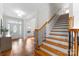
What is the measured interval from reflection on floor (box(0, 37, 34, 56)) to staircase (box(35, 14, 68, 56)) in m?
0.14

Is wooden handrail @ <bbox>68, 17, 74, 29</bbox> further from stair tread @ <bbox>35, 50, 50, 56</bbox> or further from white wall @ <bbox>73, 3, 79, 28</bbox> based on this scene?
stair tread @ <bbox>35, 50, 50, 56</bbox>

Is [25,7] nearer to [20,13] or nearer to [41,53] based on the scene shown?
[20,13]

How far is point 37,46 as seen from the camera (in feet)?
6.66

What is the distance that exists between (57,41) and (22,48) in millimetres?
604

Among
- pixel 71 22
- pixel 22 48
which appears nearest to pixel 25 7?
pixel 22 48

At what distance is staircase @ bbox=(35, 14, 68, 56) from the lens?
196 centimetres

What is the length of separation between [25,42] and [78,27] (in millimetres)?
922

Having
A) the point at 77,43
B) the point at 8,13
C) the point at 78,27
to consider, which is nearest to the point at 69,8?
the point at 78,27

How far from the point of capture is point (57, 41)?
78.7 inches

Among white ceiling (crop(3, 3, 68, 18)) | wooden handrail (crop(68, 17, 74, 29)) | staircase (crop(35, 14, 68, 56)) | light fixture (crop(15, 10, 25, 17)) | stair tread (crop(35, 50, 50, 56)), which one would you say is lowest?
stair tread (crop(35, 50, 50, 56))

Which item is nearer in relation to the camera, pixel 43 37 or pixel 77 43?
pixel 77 43

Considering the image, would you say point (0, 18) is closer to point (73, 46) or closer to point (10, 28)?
point (10, 28)

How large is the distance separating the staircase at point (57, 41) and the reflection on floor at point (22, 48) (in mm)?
137

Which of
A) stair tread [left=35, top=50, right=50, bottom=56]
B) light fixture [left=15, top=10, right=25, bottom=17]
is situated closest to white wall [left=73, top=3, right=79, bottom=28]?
stair tread [left=35, top=50, right=50, bottom=56]
